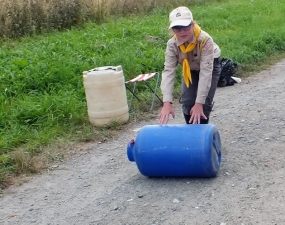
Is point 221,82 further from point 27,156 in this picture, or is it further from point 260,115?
point 27,156

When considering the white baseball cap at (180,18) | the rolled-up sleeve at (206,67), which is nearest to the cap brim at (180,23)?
the white baseball cap at (180,18)

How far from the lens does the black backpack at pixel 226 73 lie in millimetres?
8492

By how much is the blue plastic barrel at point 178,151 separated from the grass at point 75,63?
4.37ft

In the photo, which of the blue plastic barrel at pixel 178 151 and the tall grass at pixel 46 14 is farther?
the tall grass at pixel 46 14

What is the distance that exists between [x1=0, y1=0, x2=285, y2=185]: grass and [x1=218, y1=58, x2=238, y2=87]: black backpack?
0.65 m

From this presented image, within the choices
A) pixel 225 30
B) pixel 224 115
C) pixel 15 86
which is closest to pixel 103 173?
pixel 224 115

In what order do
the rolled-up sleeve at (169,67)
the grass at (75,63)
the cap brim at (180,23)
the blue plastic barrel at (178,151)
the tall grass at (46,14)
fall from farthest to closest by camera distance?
the tall grass at (46,14)
the grass at (75,63)
the rolled-up sleeve at (169,67)
the cap brim at (180,23)
the blue plastic barrel at (178,151)

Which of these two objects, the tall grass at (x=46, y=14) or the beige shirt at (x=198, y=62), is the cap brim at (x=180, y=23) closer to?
the beige shirt at (x=198, y=62)

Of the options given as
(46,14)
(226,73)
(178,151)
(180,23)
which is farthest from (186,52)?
(46,14)

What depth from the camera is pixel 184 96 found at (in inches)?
212

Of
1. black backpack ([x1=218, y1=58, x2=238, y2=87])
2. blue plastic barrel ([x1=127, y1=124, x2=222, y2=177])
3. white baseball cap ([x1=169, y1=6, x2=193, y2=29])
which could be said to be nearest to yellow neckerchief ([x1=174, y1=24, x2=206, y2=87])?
white baseball cap ([x1=169, y1=6, x2=193, y2=29])

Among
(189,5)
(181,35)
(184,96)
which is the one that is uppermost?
(181,35)

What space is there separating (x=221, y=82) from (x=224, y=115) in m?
1.78

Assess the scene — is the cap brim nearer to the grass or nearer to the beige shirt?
the beige shirt
